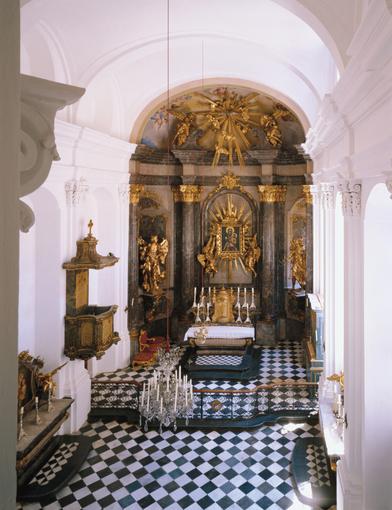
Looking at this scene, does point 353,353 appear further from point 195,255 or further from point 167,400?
point 195,255

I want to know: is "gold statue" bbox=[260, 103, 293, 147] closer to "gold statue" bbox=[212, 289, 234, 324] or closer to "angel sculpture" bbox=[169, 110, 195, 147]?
"angel sculpture" bbox=[169, 110, 195, 147]

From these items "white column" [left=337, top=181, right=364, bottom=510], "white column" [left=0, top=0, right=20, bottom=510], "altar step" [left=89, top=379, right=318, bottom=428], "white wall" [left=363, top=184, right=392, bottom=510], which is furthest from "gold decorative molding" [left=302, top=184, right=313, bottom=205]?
"white column" [left=0, top=0, right=20, bottom=510]

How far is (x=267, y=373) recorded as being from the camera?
12.0m

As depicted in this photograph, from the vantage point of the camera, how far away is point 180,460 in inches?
321

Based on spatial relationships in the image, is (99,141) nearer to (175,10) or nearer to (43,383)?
(175,10)

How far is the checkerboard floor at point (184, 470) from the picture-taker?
6977 mm

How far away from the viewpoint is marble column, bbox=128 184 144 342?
12.8 metres

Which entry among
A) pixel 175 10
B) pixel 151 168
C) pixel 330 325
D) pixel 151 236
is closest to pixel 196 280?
pixel 151 236

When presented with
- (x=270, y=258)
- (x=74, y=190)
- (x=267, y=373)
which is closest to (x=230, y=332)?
(x=267, y=373)

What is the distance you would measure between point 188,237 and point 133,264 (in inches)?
103

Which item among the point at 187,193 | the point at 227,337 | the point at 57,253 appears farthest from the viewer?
the point at 187,193

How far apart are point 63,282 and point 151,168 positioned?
6.37 m

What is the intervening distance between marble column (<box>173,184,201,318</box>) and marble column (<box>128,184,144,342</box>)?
2.12 metres

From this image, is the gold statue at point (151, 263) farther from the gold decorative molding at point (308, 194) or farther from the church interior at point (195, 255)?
the gold decorative molding at point (308, 194)
